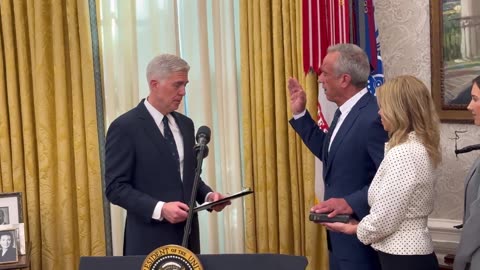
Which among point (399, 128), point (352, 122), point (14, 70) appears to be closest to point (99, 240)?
point (14, 70)

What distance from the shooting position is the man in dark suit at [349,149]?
9.48ft

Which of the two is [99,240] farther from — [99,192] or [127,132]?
[127,132]

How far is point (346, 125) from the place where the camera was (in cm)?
300

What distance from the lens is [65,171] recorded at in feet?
13.5

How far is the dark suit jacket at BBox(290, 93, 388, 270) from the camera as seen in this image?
2895 millimetres

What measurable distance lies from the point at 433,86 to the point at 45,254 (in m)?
2.45

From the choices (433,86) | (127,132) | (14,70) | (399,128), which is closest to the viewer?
(399,128)

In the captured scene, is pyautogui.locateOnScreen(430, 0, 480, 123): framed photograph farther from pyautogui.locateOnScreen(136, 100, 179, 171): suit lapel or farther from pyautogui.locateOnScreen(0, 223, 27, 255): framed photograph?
pyautogui.locateOnScreen(0, 223, 27, 255): framed photograph

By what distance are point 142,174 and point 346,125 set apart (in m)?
0.90

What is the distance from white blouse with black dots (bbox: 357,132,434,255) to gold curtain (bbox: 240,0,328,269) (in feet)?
3.91

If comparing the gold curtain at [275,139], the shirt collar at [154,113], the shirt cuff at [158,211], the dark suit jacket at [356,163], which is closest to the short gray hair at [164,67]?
the shirt collar at [154,113]

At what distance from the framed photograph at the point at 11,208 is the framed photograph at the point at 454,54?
7.62 feet

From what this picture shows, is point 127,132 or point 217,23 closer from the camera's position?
point 127,132

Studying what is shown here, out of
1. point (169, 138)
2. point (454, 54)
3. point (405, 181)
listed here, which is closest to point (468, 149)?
point (454, 54)
